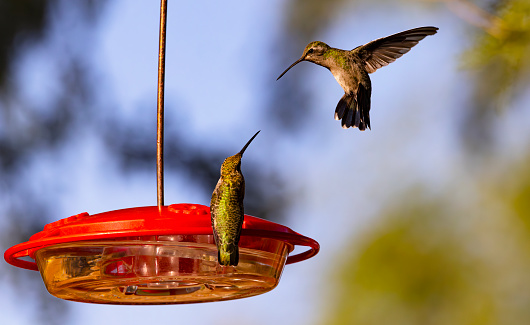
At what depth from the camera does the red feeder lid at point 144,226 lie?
1.65 meters

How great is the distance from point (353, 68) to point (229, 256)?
103cm

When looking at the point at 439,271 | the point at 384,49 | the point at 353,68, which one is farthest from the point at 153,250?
the point at 439,271

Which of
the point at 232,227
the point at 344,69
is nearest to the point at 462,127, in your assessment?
the point at 344,69

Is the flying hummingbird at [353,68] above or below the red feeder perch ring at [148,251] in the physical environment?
above

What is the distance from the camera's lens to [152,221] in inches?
65.7

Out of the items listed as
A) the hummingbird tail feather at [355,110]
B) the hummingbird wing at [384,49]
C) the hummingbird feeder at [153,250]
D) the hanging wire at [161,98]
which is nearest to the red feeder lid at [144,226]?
the hummingbird feeder at [153,250]

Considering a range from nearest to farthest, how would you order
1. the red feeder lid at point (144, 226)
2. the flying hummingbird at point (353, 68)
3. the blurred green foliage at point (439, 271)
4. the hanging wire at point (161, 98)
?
the red feeder lid at point (144, 226) < the hanging wire at point (161, 98) < the flying hummingbird at point (353, 68) < the blurred green foliage at point (439, 271)

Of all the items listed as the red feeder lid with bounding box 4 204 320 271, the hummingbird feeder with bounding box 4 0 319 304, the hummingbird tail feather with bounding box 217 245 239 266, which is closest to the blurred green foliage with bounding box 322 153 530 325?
the hummingbird feeder with bounding box 4 0 319 304

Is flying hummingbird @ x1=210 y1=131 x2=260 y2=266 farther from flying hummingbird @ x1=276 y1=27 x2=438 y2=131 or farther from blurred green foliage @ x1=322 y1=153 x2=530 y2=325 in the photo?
blurred green foliage @ x1=322 y1=153 x2=530 y2=325

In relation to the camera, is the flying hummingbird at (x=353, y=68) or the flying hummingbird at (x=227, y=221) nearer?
the flying hummingbird at (x=227, y=221)

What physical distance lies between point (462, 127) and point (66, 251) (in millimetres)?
3669

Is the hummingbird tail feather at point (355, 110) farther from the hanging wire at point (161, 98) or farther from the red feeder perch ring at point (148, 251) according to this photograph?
the hanging wire at point (161, 98)

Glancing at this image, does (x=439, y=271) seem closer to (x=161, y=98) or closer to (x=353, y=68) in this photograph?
(x=353, y=68)

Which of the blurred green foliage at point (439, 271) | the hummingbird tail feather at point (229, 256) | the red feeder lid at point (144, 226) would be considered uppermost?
the red feeder lid at point (144, 226)
